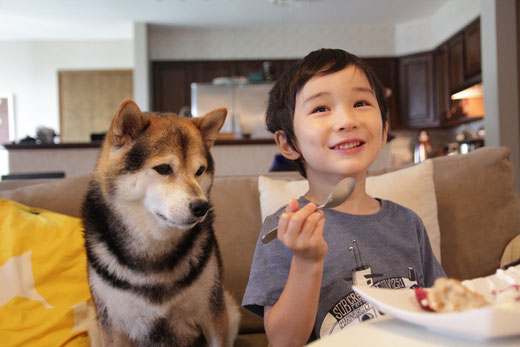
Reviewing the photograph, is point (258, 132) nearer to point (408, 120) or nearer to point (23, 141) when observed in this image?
point (408, 120)

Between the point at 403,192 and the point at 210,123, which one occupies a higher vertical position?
the point at 210,123

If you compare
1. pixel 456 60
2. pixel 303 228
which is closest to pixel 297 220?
pixel 303 228

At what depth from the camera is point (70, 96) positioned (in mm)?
8211

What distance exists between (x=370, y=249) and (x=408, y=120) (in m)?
6.48

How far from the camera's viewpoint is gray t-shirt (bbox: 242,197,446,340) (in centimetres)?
89

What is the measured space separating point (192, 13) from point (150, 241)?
593cm

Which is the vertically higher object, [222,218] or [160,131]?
[160,131]

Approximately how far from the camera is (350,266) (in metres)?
0.93

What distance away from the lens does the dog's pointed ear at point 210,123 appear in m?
1.25

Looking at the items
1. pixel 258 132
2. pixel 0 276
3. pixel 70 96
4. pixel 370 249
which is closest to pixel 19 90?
pixel 70 96

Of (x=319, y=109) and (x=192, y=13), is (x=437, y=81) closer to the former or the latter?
(x=192, y=13)

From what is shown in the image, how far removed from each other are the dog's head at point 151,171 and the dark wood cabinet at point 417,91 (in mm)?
6284

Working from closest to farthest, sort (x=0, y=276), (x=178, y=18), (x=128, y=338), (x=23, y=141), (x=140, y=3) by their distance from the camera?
(x=128, y=338) → (x=0, y=276) → (x=23, y=141) → (x=140, y=3) → (x=178, y=18)

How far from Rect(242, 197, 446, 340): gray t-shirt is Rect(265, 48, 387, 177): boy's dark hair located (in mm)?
250
